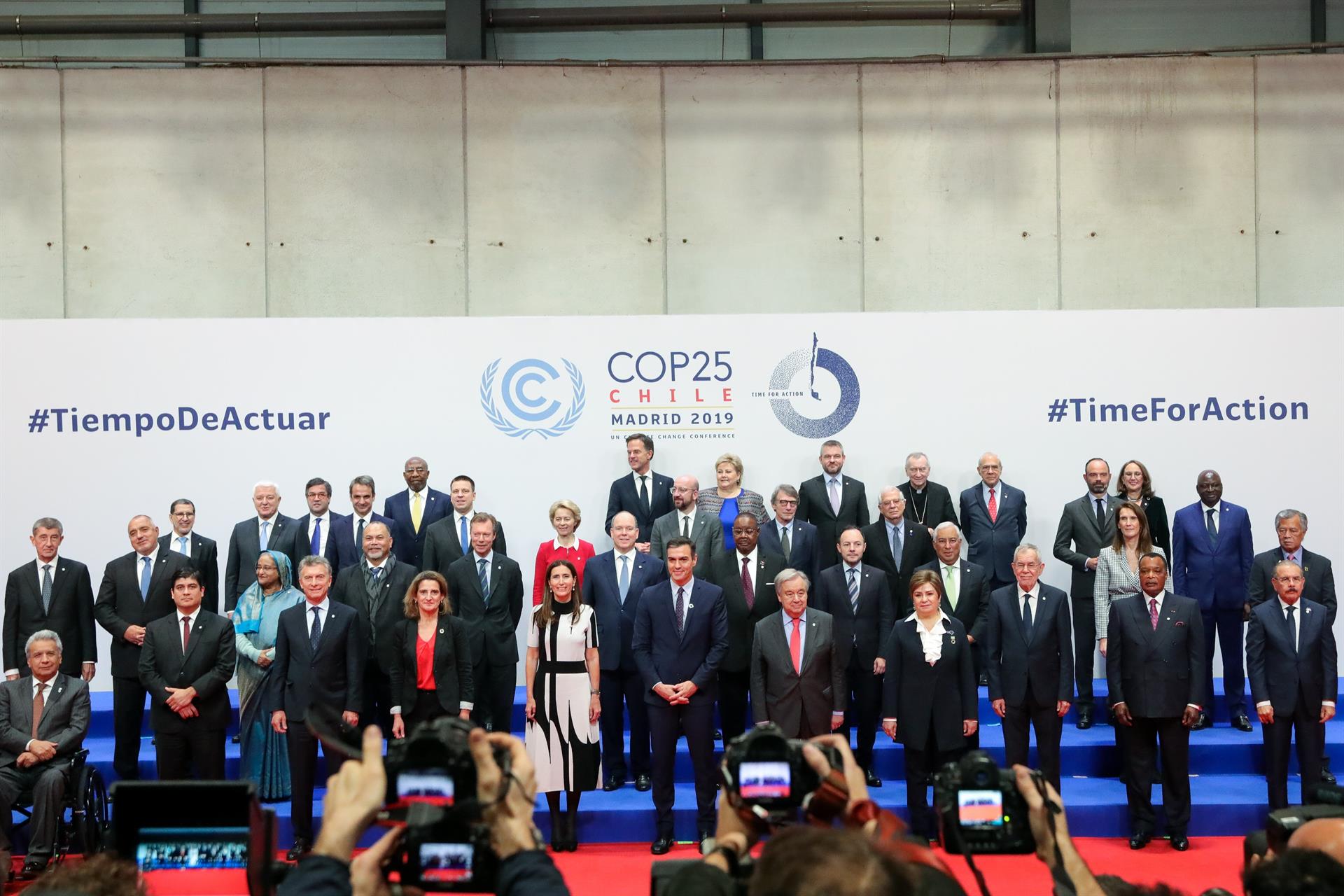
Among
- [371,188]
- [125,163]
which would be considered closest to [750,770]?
[371,188]

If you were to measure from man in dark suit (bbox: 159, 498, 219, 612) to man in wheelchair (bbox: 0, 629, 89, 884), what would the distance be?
109 cm

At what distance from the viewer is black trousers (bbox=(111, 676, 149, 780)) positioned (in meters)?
6.59

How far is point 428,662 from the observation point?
6.23 metres

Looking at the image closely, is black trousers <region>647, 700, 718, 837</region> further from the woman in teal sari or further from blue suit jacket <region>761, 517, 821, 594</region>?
the woman in teal sari

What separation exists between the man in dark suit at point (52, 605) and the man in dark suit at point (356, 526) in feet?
4.49

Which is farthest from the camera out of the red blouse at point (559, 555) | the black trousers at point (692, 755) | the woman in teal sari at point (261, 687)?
the red blouse at point (559, 555)

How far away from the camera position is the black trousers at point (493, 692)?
6715mm

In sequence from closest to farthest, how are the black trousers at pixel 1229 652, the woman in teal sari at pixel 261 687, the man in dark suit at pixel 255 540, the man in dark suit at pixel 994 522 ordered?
1. the woman in teal sari at pixel 261 687
2. the black trousers at pixel 1229 652
3. the man in dark suit at pixel 255 540
4. the man in dark suit at pixel 994 522

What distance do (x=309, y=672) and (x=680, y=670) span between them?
1843 mm

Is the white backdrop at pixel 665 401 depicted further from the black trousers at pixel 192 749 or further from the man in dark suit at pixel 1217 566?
the black trousers at pixel 192 749

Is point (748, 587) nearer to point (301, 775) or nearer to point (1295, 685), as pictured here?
point (301, 775)

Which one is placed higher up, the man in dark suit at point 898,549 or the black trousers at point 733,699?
the man in dark suit at point 898,549

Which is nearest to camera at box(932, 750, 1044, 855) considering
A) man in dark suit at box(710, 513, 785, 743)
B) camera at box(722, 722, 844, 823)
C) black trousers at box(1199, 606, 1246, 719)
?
camera at box(722, 722, 844, 823)

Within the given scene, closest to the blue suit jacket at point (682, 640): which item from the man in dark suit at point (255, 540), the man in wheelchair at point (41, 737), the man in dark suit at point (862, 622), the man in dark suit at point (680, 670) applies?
the man in dark suit at point (680, 670)
